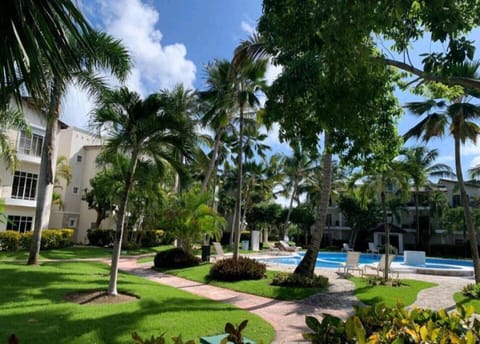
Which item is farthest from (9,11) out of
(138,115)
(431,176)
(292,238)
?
(292,238)

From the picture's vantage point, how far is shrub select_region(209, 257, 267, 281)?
47.7 feet

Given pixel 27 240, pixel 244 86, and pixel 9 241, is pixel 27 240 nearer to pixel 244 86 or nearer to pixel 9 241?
pixel 9 241

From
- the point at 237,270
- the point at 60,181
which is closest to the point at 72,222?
the point at 60,181

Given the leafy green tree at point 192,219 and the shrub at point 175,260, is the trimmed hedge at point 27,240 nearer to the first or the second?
the shrub at point 175,260

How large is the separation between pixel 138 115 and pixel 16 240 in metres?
16.7

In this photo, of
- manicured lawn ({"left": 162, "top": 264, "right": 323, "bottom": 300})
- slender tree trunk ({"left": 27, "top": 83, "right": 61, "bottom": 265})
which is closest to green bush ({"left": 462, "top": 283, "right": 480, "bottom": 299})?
manicured lawn ({"left": 162, "top": 264, "right": 323, "bottom": 300})

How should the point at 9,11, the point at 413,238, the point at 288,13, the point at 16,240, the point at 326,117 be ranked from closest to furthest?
the point at 9,11 < the point at 288,13 < the point at 326,117 < the point at 16,240 < the point at 413,238

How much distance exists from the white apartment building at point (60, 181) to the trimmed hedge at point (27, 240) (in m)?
1.39

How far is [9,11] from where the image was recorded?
2.32 m

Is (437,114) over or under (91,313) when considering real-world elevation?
over

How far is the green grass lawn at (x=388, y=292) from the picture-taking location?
11514 mm

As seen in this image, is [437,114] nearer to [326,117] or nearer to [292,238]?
[326,117]

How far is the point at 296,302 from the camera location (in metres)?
11.2

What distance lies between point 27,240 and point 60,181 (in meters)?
11.9
